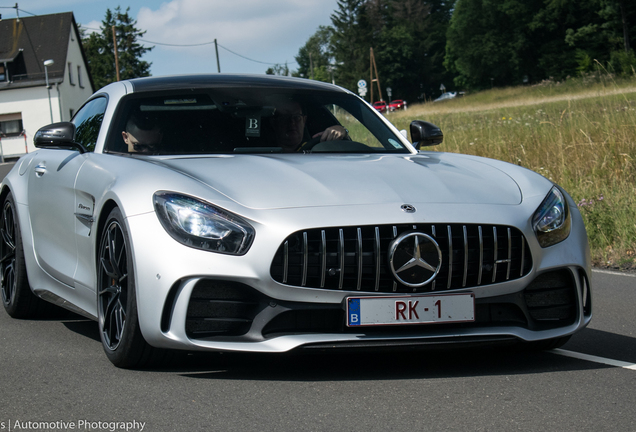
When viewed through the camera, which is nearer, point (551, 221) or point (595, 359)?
point (551, 221)

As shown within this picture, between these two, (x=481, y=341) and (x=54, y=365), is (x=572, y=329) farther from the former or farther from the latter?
(x=54, y=365)

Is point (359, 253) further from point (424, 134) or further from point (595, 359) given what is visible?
point (424, 134)

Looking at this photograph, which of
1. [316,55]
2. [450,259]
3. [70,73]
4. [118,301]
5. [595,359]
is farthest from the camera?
[316,55]

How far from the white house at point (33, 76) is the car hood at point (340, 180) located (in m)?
49.0

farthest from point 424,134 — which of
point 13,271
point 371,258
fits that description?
point 13,271

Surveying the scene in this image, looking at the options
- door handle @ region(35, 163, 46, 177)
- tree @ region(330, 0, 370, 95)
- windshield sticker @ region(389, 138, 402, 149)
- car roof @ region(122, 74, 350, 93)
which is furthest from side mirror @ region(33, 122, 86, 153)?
tree @ region(330, 0, 370, 95)

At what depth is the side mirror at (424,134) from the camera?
511 cm

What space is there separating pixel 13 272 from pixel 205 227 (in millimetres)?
2530

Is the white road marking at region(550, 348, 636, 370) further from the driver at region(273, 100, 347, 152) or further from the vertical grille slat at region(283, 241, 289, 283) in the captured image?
the driver at region(273, 100, 347, 152)

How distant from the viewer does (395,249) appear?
10.6 feet

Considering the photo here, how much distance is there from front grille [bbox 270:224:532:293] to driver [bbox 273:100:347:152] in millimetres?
1425

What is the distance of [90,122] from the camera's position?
4953mm

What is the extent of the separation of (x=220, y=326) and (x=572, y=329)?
1550 mm

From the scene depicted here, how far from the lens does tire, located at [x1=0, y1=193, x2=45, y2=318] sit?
5.05 m
